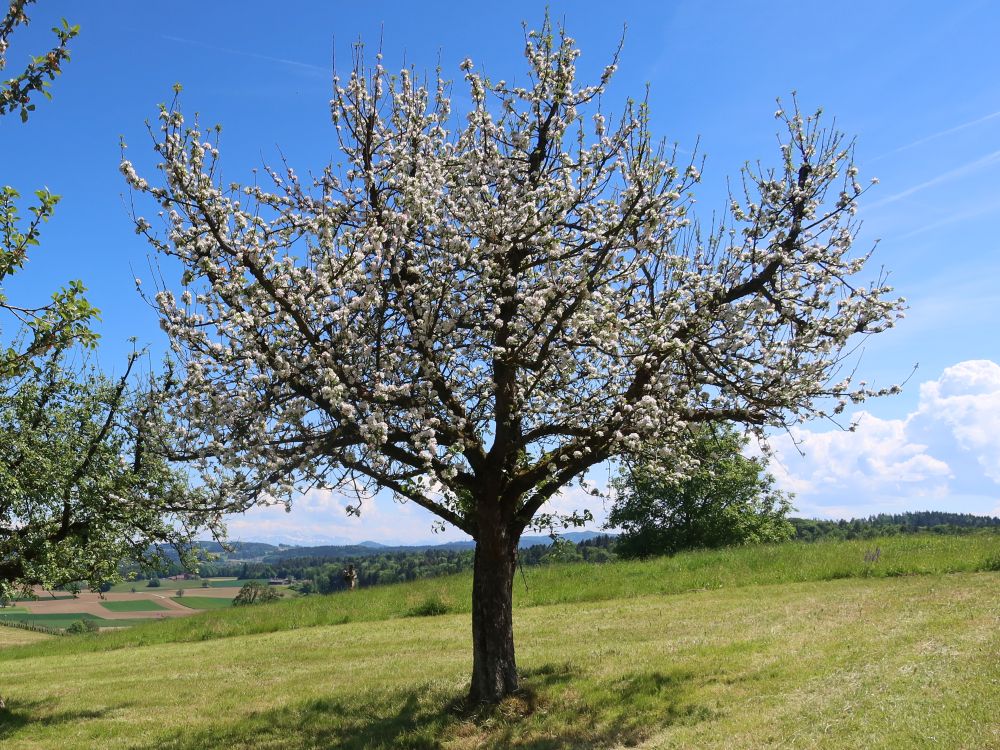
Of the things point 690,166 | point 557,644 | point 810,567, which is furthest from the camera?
point 810,567

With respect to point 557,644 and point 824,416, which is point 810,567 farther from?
point 824,416

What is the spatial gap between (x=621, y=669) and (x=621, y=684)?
1343mm

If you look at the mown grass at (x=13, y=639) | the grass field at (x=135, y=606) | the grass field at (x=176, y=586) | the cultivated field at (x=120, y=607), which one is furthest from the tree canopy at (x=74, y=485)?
the grass field at (x=176, y=586)

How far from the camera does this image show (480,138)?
14.8 m

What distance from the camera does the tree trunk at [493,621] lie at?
1409cm

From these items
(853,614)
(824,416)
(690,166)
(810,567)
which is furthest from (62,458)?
(810,567)

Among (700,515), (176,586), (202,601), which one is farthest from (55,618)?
(700,515)

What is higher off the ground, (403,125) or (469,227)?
(403,125)

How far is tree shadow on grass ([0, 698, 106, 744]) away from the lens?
55.8 feet

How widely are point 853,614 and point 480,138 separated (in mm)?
15925

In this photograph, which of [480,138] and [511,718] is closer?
[511,718]

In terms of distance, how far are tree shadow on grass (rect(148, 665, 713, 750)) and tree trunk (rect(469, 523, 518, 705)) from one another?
400 mm

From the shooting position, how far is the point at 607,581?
1234 inches

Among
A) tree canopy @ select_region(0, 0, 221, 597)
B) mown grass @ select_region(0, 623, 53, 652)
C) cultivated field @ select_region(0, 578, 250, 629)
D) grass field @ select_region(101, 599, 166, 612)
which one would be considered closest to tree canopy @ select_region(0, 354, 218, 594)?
tree canopy @ select_region(0, 0, 221, 597)
